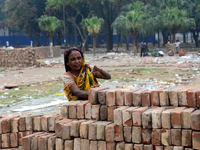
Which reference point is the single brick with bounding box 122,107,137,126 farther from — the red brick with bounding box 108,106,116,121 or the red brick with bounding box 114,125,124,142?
the red brick with bounding box 108,106,116,121

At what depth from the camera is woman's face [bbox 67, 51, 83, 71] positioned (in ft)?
14.4

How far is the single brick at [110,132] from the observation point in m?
3.55

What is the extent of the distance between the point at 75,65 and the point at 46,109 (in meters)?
3.61

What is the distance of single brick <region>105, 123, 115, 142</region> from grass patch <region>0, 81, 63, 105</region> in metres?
6.13

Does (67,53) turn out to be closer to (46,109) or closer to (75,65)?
(75,65)

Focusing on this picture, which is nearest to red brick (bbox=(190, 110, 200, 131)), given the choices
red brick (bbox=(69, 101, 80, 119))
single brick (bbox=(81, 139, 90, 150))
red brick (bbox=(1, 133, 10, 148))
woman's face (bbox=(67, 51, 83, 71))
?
single brick (bbox=(81, 139, 90, 150))

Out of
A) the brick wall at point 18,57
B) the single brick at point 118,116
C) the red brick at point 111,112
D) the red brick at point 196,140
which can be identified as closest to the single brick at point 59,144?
the red brick at point 111,112

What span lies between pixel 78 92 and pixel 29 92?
7.14 metres

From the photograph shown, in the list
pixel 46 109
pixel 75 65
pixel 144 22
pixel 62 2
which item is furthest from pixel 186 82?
pixel 62 2

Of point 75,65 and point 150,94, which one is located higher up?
point 75,65

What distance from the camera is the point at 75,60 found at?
4398 mm

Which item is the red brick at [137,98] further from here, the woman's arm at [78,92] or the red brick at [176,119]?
the woman's arm at [78,92]

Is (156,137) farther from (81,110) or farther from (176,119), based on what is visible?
(81,110)

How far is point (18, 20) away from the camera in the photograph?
45594 millimetres
